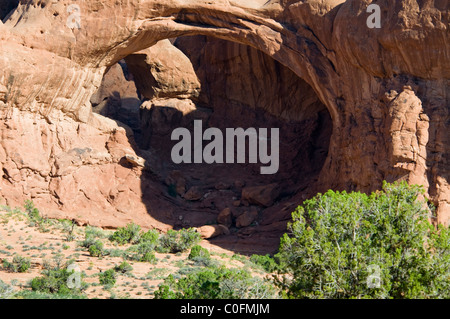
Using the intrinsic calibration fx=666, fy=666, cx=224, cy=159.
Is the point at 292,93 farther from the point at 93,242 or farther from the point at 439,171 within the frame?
the point at 93,242

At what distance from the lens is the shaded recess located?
962 inches

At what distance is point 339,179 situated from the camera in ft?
70.5

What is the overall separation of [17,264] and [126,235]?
4.70m

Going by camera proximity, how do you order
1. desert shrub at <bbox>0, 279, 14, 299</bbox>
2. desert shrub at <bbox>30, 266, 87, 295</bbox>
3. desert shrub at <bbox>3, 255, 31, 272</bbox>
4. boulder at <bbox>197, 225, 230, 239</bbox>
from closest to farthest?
desert shrub at <bbox>0, 279, 14, 299</bbox>
desert shrub at <bbox>30, 266, 87, 295</bbox>
desert shrub at <bbox>3, 255, 31, 272</bbox>
boulder at <bbox>197, 225, 230, 239</bbox>

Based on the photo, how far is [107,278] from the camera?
1525 cm

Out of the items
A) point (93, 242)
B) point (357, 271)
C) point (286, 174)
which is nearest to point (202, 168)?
point (286, 174)

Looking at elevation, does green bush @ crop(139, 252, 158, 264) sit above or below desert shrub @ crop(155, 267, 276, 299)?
below

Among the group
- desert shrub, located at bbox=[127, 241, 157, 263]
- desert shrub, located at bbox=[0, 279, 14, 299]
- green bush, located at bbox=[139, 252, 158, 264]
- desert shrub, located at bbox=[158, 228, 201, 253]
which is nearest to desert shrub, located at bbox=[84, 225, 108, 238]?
desert shrub, located at bbox=[127, 241, 157, 263]

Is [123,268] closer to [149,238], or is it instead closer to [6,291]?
[6,291]

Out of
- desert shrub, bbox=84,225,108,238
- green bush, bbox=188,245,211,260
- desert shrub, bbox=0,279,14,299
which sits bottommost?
green bush, bbox=188,245,211,260

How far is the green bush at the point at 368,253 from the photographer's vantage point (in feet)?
36.4

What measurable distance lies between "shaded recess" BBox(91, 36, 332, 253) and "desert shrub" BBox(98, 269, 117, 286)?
8.00 metres

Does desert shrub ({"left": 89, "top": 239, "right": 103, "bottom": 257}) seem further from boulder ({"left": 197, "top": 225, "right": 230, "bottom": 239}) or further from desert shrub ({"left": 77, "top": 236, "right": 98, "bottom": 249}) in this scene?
boulder ({"left": 197, "top": 225, "right": 230, "bottom": 239})
